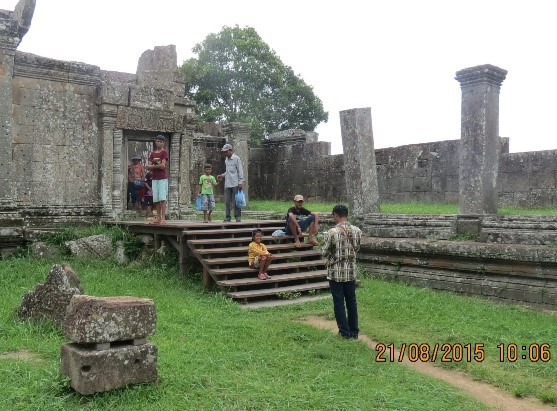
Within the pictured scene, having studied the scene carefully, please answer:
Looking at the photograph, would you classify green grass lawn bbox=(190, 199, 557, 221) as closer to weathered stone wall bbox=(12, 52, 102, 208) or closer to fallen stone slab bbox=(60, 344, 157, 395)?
weathered stone wall bbox=(12, 52, 102, 208)

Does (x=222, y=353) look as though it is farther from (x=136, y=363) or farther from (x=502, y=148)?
(x=502, y=148)

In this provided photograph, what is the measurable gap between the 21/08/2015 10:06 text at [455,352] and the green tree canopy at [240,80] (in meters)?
25.5

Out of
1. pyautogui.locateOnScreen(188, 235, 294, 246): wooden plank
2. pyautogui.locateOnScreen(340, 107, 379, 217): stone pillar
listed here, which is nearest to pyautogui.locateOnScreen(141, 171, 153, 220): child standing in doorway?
pyautogui.locateOnScreen(188, 235, 294, 246): wooden plank

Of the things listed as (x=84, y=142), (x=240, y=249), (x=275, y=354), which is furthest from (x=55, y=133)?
(x=275, y=354)

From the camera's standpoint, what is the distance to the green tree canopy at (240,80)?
3102cm

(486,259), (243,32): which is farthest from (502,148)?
(243,32)

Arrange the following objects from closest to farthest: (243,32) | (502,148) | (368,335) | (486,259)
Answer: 1. (368,335)
2. (486,259)
3. (502,148)
4. (243,32)

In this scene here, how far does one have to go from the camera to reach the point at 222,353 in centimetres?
533

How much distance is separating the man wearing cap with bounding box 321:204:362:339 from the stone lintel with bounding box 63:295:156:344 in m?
2.30

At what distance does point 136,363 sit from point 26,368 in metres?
1.09

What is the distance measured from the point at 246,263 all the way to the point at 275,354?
375cm

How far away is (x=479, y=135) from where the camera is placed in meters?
9.24

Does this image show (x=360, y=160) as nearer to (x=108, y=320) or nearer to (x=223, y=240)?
(x=223, y=240)
